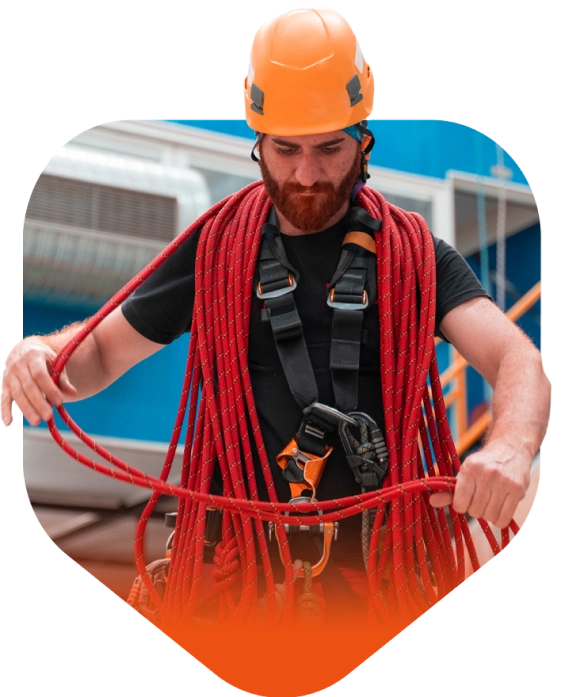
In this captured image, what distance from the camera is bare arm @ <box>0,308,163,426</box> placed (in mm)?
2080

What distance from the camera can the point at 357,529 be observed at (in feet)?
7.35

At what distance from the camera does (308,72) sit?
2.03 m

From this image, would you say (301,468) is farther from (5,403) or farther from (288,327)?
(5,403)

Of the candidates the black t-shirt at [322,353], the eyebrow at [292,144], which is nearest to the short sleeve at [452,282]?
the black t-shirt at [322,353]

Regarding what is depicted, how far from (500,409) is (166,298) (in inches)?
33.6

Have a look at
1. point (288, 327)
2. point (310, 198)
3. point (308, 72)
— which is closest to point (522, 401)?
point (288, 327)

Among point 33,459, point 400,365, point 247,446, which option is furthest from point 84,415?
point 400,365

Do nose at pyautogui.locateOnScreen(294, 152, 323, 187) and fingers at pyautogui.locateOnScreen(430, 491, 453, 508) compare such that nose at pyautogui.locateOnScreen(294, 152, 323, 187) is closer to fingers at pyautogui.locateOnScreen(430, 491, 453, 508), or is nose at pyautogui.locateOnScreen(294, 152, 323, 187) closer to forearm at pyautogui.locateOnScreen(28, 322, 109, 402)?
forearm at pyautogui.locateOnScreen(28, 322, 109, 402)

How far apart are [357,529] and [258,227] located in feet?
2.46

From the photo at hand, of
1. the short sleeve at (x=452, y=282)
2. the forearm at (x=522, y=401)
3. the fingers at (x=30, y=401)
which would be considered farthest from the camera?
the short sleeve at (x=452, y=282)

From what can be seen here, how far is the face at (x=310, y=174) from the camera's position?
6.89 ft

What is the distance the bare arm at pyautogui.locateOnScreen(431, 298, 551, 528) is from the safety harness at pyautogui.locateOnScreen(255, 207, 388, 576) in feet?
0.77

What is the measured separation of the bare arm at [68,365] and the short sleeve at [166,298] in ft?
0.11

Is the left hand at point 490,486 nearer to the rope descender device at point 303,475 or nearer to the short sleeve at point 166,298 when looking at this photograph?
the rope descender device at point 303,475
